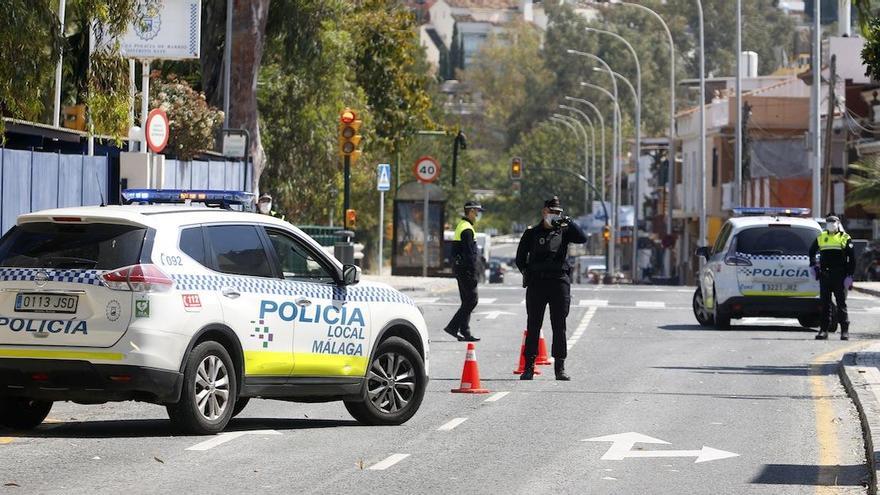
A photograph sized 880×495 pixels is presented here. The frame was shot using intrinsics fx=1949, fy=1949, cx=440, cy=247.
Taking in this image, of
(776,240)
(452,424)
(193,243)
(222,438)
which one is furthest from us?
(776,240)

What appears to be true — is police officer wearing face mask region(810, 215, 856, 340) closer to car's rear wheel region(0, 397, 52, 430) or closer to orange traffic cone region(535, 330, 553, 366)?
orange traffic cone region(535, 330, 553, 366)

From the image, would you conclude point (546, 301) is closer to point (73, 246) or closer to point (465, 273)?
→ point (465, 273)

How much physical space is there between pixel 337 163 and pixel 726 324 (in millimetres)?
Answer: 24507

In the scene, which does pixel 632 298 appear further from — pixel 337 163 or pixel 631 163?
pixel 631 163

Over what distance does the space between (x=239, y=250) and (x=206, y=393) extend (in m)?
1.18

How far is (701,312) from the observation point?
106ft

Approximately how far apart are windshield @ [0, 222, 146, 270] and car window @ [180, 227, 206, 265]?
0.38 meters

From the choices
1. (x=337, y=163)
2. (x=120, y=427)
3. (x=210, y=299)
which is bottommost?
(x=120, y=427)

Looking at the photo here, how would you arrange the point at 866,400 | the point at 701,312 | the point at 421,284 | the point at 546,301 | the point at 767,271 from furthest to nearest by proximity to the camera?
the point at 421,284 → the point at 701,312 → the point at 767,271 → the point at 546,301 → the point at 866,400

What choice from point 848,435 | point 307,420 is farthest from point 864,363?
point 307,420

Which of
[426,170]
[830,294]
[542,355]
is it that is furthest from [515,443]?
[426,170]

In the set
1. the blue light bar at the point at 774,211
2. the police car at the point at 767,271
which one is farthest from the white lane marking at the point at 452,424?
the blue light bar at the point at 774,211

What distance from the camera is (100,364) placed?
43.8ft

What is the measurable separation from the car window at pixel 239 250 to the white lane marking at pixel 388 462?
2085mm
